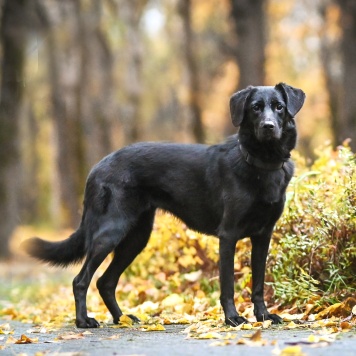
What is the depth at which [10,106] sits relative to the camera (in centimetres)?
1945

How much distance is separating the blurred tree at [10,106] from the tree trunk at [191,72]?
9.52 m

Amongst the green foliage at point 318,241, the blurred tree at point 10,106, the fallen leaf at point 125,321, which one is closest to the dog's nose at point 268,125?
the green foliage at point 318,241

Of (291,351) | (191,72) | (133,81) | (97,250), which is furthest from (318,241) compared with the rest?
(191,72)

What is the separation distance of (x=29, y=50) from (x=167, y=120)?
25.5 metres

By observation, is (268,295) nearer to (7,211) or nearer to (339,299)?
(339,299)

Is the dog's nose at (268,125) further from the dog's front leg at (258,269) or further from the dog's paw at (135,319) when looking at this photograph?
the dog's paw at (135,319)

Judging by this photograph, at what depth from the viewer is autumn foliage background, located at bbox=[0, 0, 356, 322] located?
7621 millimetres

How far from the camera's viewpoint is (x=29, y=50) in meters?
20.6

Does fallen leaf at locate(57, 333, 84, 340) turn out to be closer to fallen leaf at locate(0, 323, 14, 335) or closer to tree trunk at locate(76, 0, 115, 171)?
fallen leaf at locate(0, 323, 14, 335)

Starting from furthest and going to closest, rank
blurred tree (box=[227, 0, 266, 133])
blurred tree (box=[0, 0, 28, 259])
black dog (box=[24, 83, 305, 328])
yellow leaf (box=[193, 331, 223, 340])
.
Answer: blurred tree (box=[0, 0, 28, 259]) < blurred tree (box=[227, 0, 266, 133]) < black dog (box=[24, 83, 305, 328]) < yellow leaf (box=[193, 331, 223, 340])

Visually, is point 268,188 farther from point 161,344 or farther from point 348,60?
point 348,60

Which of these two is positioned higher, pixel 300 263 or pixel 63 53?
pixel 63 53

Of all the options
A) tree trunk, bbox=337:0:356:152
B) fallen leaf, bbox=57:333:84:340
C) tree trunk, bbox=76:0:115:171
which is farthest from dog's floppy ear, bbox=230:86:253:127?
tree trunk, bbox=76:0:115:171

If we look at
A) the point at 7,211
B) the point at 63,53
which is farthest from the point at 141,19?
the point at 7,211
